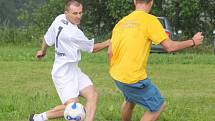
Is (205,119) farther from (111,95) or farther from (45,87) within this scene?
(45,87)

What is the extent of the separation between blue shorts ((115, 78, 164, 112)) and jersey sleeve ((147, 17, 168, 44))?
497 millimetres

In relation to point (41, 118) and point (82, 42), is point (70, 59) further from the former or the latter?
point (41, 118)

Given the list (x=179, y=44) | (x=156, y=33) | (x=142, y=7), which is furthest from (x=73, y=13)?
(x=179, y=44)

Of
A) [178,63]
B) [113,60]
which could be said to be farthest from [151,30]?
[178,63]

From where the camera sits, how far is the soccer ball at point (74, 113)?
7016 mm

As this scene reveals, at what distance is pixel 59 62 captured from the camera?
25.0 feet

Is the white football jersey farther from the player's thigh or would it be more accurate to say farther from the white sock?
the white sock

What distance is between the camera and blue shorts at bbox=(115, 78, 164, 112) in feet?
23.4

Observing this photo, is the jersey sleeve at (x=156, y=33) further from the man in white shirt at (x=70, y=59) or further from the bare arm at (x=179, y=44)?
the man in white shirt at (x=70, y=59)

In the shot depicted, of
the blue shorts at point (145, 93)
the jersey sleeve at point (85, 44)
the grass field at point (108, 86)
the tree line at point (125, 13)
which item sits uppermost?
the jersey sleeve at point (85, 44)

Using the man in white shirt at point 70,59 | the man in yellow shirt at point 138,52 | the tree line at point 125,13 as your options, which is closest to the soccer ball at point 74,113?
the man in white shirt at point 70,59

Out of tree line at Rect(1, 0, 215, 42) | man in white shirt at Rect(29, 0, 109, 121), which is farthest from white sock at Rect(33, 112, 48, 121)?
tree line at Rect(1, 0, 215, 42)

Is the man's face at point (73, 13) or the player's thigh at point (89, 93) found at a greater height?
the man's face at point (73, 13)

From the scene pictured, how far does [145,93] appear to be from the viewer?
7.16m
